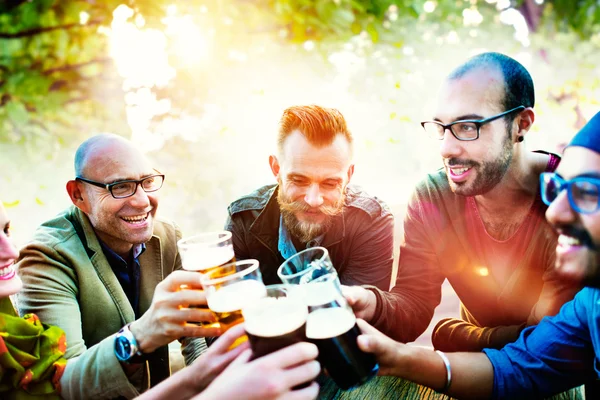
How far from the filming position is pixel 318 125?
2.54m

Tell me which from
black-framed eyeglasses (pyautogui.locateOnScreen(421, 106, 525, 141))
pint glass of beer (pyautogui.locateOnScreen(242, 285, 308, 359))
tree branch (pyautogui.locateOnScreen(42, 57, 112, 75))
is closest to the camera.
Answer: pint glass of beer (pyautogui.locateOnScreen(242, 285, 308, 359))

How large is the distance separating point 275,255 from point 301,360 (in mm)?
1597

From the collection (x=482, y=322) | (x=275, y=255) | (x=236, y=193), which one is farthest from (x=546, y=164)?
(x=236, y=193)

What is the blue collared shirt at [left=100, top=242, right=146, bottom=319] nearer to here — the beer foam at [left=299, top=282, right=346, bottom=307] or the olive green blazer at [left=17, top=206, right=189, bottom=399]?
A: the olive green blazer at [left=17, top=206, right=189, bottom=399]

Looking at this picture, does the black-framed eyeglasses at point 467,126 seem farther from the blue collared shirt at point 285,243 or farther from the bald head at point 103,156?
the bald head at point 103,156

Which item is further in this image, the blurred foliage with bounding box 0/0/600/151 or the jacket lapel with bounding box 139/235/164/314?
the blurred foliage with bounding box 0/0/600/151

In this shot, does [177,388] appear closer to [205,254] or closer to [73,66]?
[205,254]

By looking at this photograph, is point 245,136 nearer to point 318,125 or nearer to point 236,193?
point 236,193

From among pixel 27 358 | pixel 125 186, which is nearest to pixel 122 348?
pixel 27 358

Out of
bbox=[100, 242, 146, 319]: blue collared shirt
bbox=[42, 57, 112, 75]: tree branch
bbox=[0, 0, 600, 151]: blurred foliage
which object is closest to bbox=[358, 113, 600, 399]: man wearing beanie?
bbox=[100, 242, 146, 319]: blue collared shirt

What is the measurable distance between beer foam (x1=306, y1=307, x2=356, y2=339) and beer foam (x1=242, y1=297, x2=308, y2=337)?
1.5 inches

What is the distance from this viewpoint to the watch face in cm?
162

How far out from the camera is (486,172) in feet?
6.68

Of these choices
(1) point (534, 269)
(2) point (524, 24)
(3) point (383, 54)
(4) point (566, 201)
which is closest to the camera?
(4) point (566, 201)
